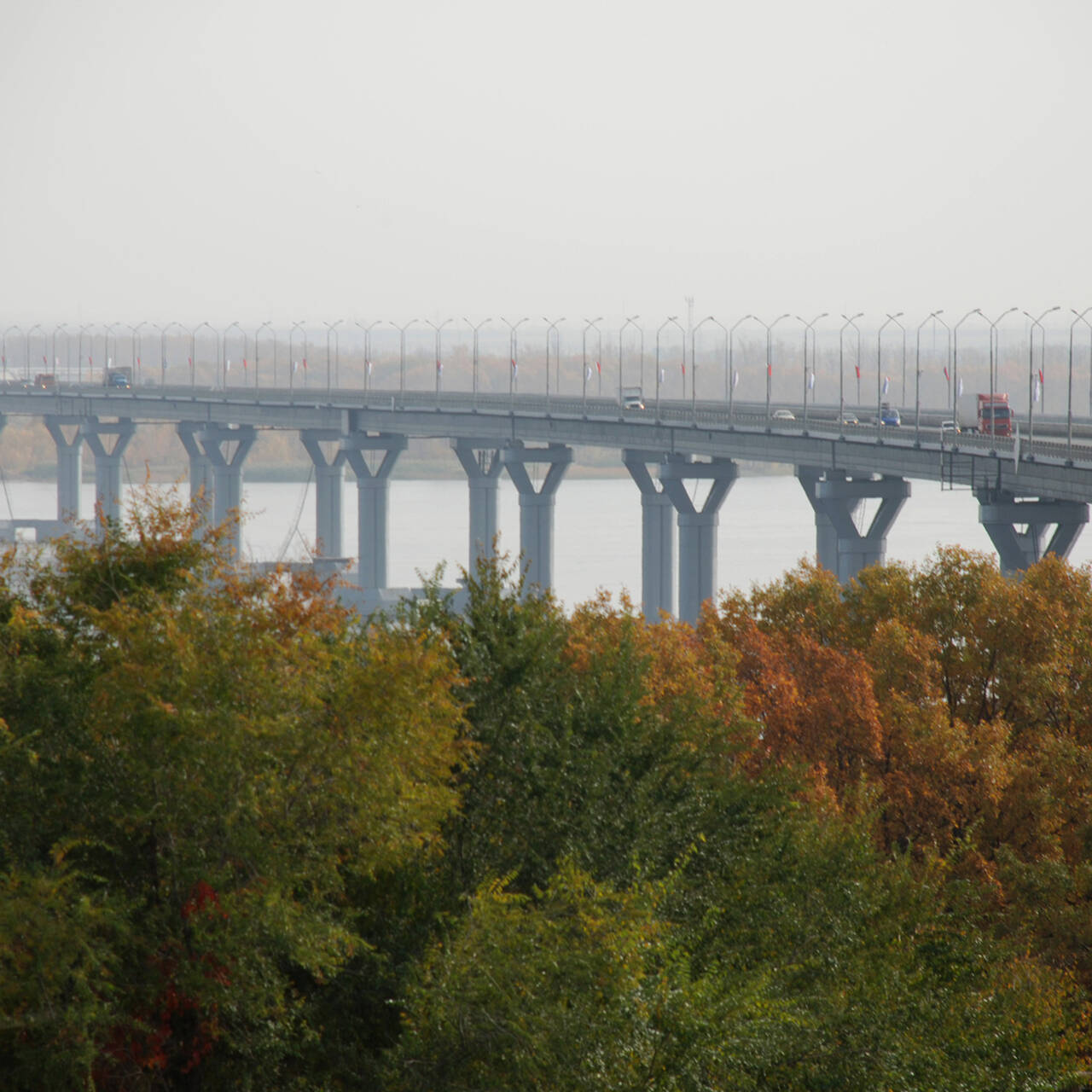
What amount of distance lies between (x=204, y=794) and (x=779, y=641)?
94.7 feet

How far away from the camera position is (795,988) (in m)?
23.4

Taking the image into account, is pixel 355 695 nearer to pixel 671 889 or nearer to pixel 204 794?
pixel 204 794

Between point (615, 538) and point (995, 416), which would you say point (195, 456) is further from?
point (995, 416)

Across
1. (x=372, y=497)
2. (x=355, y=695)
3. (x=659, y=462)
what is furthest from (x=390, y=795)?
(x=372, y=497)

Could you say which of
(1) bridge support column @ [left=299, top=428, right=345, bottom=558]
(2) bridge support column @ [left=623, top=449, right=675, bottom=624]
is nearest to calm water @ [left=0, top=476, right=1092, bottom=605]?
(1) bridge support column @ [left=299, top=428, right=345, bottom=558]

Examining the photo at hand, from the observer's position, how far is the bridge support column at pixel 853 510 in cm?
8994

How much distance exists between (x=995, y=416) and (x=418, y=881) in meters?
74.6

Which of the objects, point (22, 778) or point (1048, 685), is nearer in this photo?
point (22, 778)

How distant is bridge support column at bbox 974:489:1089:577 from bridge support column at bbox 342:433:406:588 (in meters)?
61.7

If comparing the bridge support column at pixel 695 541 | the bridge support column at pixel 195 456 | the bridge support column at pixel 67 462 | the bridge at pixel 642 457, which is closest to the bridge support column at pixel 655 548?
the bridge at pixel 642 457

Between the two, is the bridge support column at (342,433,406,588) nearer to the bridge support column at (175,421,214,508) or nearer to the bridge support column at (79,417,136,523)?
the bridge support column at (175,421,214,508)

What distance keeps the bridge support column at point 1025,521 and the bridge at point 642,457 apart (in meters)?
0.08

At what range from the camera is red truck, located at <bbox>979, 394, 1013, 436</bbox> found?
3570 inches

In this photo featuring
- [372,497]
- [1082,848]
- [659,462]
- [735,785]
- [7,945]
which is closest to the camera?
[7,945]
